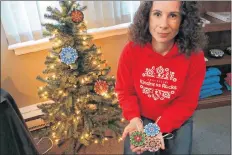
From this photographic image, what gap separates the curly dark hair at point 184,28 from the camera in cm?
100

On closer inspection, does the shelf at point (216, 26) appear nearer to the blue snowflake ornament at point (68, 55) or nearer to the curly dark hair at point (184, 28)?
the curly dark hair at point (184, 28)

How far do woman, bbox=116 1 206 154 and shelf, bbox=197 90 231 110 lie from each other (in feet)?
2.46

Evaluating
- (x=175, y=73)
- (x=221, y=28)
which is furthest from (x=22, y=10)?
(x=221, y=28)

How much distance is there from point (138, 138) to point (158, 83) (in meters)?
0.27

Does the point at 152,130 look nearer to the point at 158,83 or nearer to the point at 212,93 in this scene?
the point at 158,83

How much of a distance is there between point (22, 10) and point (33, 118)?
2.67 ft

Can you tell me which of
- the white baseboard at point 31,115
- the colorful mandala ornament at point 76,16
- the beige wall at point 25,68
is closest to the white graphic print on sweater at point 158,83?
the colorful mandala ornament at point 76,16

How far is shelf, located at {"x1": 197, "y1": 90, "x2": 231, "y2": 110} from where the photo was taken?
73.1 inches

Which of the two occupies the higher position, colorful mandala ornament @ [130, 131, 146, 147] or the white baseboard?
colorful mandala ornament @ [130, 131, 146, 147]

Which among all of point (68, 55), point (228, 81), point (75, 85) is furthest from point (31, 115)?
point (228, 81)

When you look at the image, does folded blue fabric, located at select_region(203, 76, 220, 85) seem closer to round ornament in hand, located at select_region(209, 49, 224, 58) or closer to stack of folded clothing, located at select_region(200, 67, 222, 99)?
stack of folded clothing, located at select_region(200, 67, 222, 99)

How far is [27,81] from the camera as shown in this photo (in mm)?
1760

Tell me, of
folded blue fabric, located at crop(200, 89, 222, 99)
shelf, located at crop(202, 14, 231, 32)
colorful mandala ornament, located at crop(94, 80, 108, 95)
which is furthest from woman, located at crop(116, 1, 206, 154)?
folded blue fabric, located at crop(200, 89, 222, 99)

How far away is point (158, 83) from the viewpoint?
1.10m
